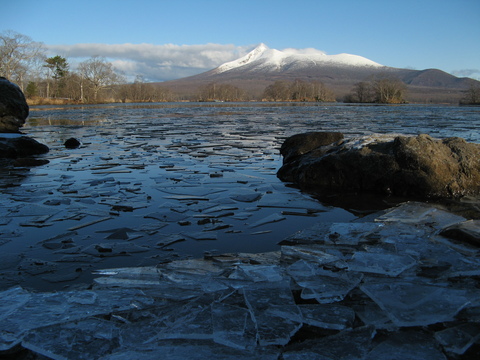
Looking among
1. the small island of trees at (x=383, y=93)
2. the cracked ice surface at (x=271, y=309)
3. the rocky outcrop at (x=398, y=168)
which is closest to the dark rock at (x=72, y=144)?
the rocky outcrop at (x=398, y=168)

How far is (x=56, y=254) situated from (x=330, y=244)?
2152 mm

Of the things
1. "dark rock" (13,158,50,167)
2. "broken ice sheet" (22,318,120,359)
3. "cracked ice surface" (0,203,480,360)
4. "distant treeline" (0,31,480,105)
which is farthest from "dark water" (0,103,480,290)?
"distant treeline" (0,31,480,105)

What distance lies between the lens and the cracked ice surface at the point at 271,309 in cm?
160

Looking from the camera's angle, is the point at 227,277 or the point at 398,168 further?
the point at 398,168

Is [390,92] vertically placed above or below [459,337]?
above

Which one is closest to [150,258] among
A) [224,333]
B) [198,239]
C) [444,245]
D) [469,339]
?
[198,239]

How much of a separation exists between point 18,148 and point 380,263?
319 inches

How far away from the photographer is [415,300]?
1.97 meters

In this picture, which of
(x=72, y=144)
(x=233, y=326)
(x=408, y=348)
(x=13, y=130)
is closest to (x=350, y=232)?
(x=408, y=348)

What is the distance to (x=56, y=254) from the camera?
2740 millimetres

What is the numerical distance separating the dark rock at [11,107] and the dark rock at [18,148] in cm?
493

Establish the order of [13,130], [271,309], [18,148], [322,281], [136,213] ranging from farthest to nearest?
[13,130]
[18,148]
[136,213]
[322,281]
[271,309]

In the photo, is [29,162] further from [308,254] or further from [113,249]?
[308,254]

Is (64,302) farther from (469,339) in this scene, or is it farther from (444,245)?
(444,245)
